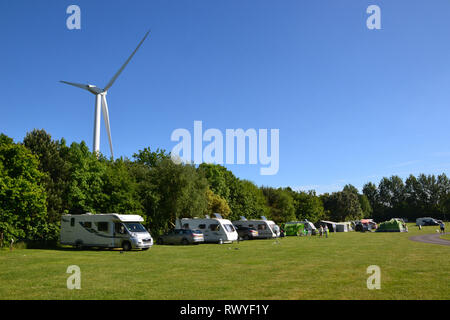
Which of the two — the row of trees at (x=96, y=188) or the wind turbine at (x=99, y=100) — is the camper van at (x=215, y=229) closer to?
the row of trees at (x=96, y=188)

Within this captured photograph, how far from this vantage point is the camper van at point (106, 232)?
24.7 meters

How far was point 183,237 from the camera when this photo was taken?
31125 mm

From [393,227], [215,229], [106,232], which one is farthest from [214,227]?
[393,227]

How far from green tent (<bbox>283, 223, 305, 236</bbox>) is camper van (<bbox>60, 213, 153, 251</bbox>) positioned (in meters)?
28.3

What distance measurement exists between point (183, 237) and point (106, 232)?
7730 millimetres

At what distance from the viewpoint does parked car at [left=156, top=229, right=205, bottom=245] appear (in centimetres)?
3075

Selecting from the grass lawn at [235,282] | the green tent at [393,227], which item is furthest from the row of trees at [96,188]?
the green tent at [393,227]

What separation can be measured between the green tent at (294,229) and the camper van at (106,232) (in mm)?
28323

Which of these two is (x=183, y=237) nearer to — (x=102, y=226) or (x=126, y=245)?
(x=126, y=245)

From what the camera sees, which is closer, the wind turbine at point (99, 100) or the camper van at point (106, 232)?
the camper van at point (106, 232)
